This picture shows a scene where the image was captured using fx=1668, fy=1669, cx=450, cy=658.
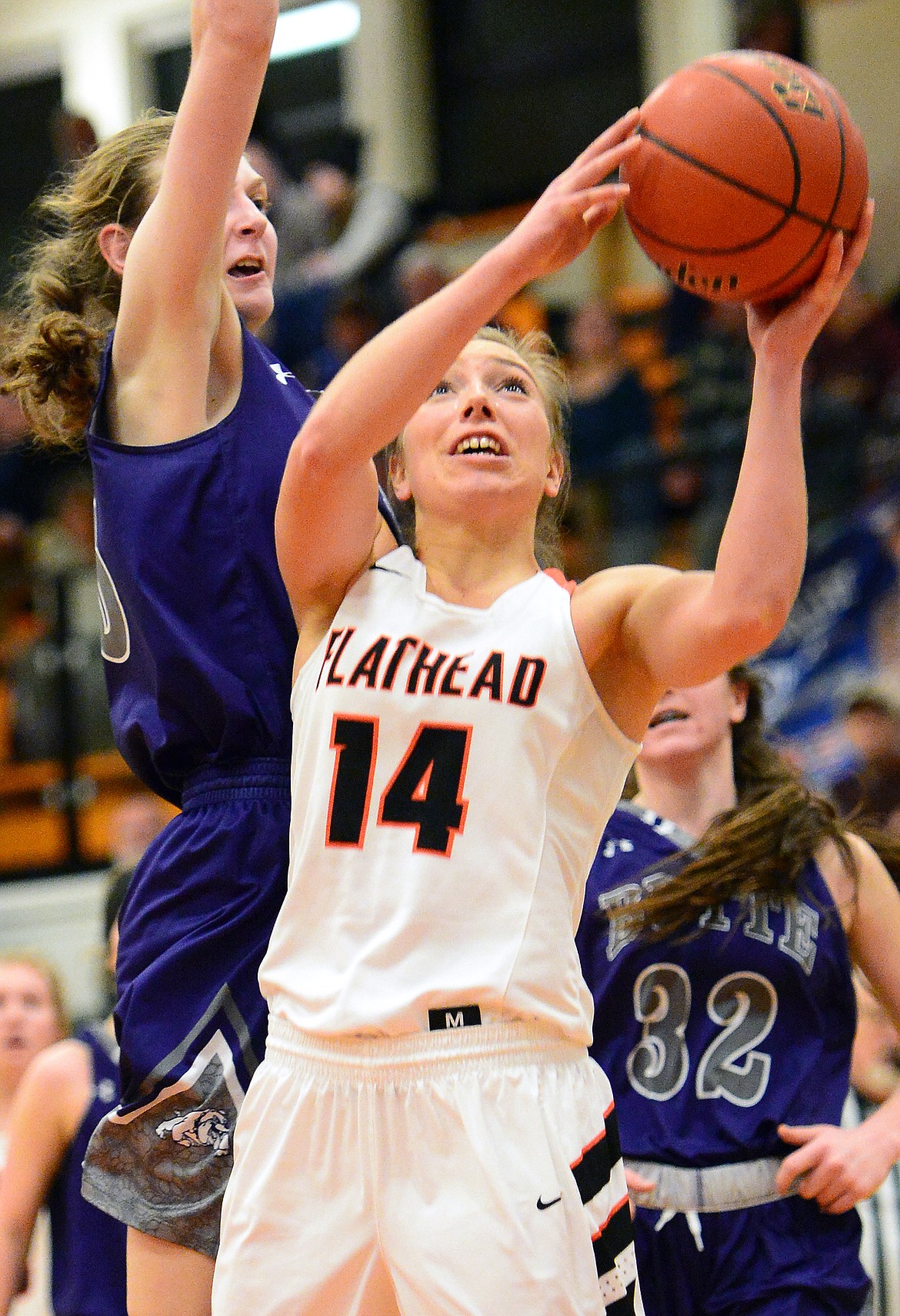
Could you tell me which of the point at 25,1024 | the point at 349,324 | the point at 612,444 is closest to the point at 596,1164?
the point at 25,1024

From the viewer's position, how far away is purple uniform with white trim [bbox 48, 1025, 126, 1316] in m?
4.13

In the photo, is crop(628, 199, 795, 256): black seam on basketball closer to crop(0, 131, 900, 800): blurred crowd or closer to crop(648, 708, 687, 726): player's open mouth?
crop(648, 708, 687, 726): player's open mouth

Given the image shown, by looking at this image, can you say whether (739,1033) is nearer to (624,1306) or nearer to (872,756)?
(624,1306)

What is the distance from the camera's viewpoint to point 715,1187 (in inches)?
145

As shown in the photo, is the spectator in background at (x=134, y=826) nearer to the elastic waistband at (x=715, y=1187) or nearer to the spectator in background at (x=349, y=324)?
the spectator in background at (x=349, y=324)

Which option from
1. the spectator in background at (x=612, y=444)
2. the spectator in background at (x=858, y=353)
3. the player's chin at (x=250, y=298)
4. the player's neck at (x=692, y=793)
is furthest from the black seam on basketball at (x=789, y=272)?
the spectator in background at (x=858, y=353)

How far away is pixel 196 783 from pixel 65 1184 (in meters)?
2.00

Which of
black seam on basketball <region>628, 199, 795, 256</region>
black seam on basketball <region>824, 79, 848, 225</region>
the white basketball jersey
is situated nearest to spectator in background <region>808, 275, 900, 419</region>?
black seam on basketball <region>824, 79, 848, 225</region>

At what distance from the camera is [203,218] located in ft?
8.50

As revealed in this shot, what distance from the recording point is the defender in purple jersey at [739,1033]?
3.63 meters

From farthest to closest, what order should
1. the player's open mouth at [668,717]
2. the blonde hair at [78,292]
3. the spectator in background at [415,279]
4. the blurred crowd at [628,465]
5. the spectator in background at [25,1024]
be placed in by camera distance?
the spectator in background at [415,279] < the blurred crowd at [628,465] < the spectator in background at [25,1024] < the player's open mouth at [668,717] < the blonde hair at [78,292]

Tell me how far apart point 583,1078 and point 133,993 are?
0.73 m

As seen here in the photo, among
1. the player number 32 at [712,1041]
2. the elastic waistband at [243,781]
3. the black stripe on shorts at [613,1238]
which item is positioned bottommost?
the player number 32 at [712,1041]

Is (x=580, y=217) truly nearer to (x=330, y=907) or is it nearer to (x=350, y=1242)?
(x=330, y=907)
